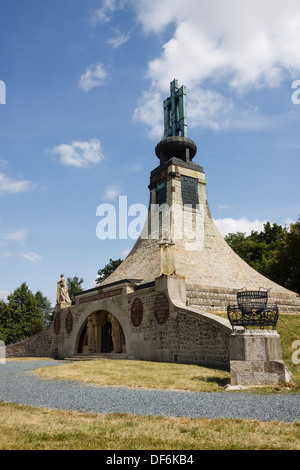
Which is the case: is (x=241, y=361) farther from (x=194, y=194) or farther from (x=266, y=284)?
(x=194, y=194)

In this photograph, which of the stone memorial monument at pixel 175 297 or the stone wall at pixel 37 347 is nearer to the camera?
the stone memorial monument at pixel 175 297

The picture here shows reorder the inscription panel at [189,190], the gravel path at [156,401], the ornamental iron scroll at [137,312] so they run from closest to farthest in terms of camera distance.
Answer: the gravel path at [156,401], the ornamental iron scroll at [137,312], the inscription panel at [189,190]

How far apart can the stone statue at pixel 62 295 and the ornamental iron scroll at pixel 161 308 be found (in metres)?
11.1

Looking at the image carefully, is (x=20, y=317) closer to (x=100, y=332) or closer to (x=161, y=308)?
(x=100, y=332)

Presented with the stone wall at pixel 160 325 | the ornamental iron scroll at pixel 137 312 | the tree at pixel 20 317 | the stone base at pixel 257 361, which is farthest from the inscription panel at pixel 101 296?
the tree at pixel 20 317

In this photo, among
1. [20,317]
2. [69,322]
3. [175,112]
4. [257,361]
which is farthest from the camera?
[20,317]

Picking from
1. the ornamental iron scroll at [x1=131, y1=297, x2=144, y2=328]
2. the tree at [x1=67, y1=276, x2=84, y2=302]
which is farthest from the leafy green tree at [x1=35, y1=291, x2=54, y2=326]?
the ornamental iron scroll at [x1=131, y1=297, x2=144, y2=328]

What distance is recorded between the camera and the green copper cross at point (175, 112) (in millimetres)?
30266

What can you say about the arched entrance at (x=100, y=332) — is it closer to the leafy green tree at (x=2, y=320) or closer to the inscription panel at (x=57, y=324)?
the inscription panel at (x=57, y=324)

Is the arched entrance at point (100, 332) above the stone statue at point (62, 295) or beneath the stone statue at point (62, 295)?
beneath

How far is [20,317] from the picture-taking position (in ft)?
155

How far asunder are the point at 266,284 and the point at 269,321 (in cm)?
1426

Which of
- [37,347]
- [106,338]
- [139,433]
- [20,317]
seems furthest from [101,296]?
[20,317]

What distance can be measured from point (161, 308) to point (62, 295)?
39.3 ft
